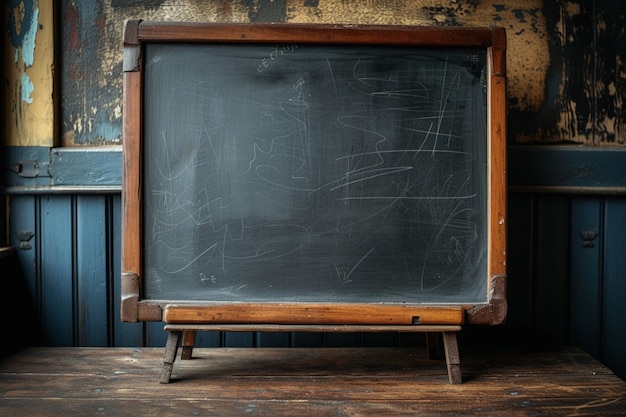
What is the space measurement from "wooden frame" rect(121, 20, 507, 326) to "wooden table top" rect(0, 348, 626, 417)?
0.56 ft

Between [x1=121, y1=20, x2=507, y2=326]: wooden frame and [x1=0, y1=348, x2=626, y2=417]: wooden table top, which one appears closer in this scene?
[x1=0, y1=348, x2=626, y2=417]: wooden table top

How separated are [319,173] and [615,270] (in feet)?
3.64

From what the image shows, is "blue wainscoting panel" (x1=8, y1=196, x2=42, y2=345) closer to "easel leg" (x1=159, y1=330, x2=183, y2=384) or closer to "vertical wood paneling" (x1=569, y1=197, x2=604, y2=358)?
"easel leg" (x1=159, y1=330, x2=183, y2=384)

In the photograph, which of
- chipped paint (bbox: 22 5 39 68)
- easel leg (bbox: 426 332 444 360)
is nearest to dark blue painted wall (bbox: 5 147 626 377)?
easel leg (bbox: 426 332 444 360)

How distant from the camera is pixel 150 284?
58.1 inches

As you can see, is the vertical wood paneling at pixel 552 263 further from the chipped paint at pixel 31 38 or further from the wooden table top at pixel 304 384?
the chipped paint at pixel 31 38

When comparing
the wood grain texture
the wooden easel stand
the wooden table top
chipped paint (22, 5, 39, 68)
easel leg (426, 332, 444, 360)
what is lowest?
the wooden table top

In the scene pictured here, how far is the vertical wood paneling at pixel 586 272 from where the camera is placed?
1.82 m

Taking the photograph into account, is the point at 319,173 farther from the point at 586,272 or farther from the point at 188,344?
the point at 586,272

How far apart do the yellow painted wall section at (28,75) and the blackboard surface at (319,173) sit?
551 millimetres

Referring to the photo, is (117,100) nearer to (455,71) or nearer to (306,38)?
(306,38)

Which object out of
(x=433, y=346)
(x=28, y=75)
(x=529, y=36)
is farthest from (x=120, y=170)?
(x=529, y=36)

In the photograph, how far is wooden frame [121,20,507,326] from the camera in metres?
1.43

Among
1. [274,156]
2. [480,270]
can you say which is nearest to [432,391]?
[480,270]
